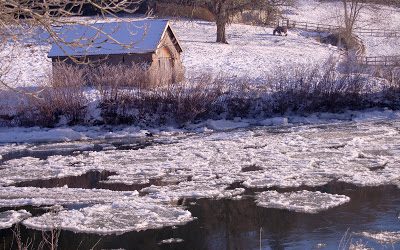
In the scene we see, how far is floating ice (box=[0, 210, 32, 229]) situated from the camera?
13005 mm

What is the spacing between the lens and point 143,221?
42.1 ft

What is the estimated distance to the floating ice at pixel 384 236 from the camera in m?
10.9

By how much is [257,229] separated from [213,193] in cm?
306

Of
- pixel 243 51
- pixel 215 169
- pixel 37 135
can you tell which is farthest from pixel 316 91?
pixel 243 51

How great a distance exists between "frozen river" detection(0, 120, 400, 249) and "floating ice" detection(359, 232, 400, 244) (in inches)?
0.7

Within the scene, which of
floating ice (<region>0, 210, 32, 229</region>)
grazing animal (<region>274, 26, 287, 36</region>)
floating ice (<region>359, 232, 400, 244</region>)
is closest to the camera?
floating ice (<region>359, 232, 400, 244</region>)

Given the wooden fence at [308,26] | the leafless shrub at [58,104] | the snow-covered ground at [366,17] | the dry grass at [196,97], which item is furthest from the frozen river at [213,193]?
the wooden fence at [308,26]

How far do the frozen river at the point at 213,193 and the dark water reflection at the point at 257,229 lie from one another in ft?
0.06

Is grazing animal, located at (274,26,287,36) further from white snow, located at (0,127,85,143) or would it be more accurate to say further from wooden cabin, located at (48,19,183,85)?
white snow, located at (0,127,85,143)

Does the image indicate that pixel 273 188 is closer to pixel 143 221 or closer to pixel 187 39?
pixel 143 221

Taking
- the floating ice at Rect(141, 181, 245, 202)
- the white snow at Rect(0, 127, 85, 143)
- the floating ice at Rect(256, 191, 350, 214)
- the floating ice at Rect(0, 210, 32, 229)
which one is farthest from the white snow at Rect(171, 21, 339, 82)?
the floating ice at Rect(0, 210, 32, 229)

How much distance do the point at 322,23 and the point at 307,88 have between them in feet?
129

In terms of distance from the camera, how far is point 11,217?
44.3 ft

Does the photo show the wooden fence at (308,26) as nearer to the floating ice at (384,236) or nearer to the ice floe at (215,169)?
the ice floe at (215,169)
